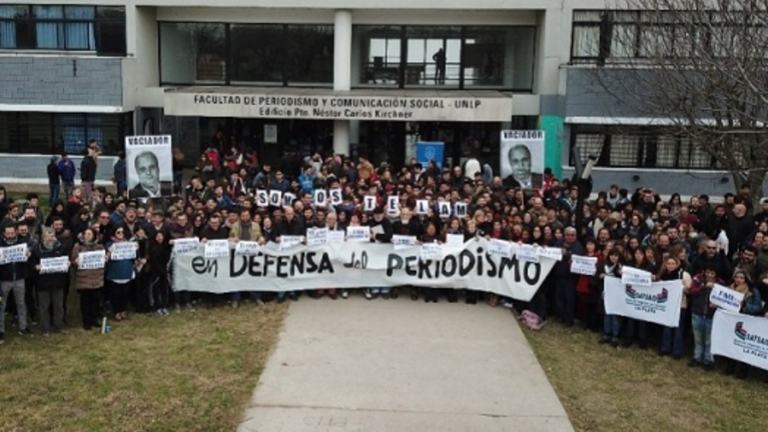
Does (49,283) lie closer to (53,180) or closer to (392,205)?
(392,205)

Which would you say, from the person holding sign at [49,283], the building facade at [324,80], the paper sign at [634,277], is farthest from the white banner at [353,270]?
the building facade at [324,80]

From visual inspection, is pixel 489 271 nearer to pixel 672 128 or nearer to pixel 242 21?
pixel 672 128

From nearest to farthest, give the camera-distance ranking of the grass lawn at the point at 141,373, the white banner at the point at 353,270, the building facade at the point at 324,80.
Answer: the grass lawn at the point at 141,373, the white banner at the point at 353,270, the building facade at the point at 324,80

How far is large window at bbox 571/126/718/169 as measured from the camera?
24906mm

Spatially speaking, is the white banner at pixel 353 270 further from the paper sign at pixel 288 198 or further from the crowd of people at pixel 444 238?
the paper sign at pixel 288 198

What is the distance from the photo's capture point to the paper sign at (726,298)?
1096 cm

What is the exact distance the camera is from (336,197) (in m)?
16.0

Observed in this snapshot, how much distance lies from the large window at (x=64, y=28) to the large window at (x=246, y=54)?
2077mm

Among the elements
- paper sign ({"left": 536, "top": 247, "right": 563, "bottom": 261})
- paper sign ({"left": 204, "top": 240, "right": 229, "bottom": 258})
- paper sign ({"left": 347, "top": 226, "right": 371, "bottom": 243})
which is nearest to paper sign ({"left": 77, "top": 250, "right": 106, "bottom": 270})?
paper sign ({"left": 204, "top": 240, "right": 229, "bottom": 258})

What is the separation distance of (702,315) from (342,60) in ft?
56.9

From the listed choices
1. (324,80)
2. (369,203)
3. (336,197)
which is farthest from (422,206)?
(324,80)

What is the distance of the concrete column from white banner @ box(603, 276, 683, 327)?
15494 mm

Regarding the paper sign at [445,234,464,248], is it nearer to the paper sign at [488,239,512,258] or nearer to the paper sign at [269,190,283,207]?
the paper sign at [488,239,512,258]

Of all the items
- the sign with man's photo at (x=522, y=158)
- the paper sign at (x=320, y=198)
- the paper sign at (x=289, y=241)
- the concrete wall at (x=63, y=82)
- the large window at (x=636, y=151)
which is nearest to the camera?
the paper sign at (x=289, y=241)
